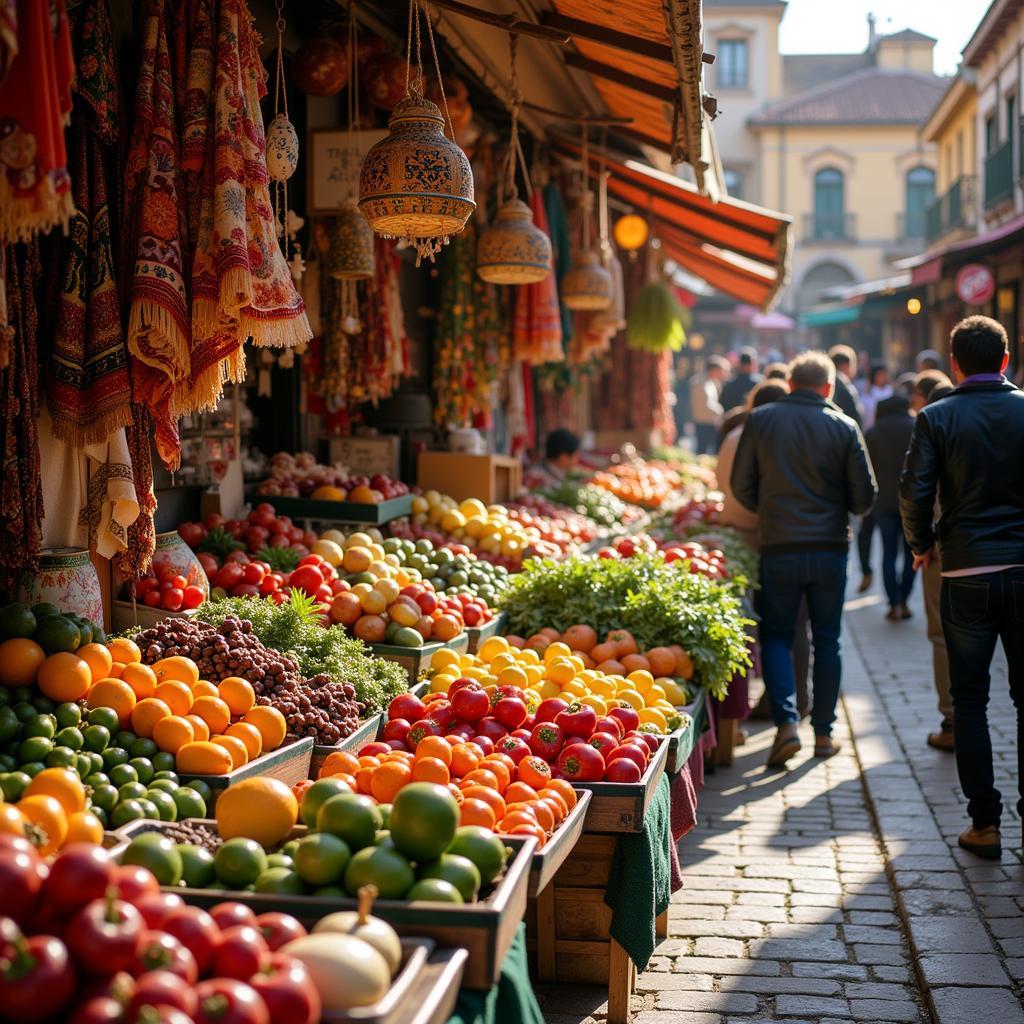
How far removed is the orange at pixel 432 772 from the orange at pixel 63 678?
3.32 ft

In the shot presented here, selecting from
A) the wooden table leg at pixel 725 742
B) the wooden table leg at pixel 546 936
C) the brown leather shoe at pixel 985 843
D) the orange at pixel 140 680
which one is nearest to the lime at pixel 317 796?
the orange at pixel 140 680

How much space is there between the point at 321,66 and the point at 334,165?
484 millimetres

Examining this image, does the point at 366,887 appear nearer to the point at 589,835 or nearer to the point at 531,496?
the point at 589,835

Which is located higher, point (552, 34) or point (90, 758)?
point (552, 34)

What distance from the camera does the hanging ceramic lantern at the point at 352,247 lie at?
5.96 metres

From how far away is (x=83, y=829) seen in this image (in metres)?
2.61

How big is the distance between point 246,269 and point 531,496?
5456mm

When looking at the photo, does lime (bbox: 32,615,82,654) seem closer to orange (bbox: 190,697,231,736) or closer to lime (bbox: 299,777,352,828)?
orange (bbox: 190,697,231,736)

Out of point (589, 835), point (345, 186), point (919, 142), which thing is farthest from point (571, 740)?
point (919, 142)

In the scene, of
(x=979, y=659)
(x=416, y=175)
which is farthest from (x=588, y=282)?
(x=416, y=175)

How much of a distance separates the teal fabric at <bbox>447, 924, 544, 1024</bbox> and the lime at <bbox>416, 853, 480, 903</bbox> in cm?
19

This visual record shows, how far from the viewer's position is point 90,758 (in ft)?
10.4

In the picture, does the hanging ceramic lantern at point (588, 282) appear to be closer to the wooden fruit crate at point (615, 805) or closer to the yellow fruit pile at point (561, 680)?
the yellow fruit pile at point (561, 680)

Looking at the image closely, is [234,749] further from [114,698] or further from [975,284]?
[975,284]
